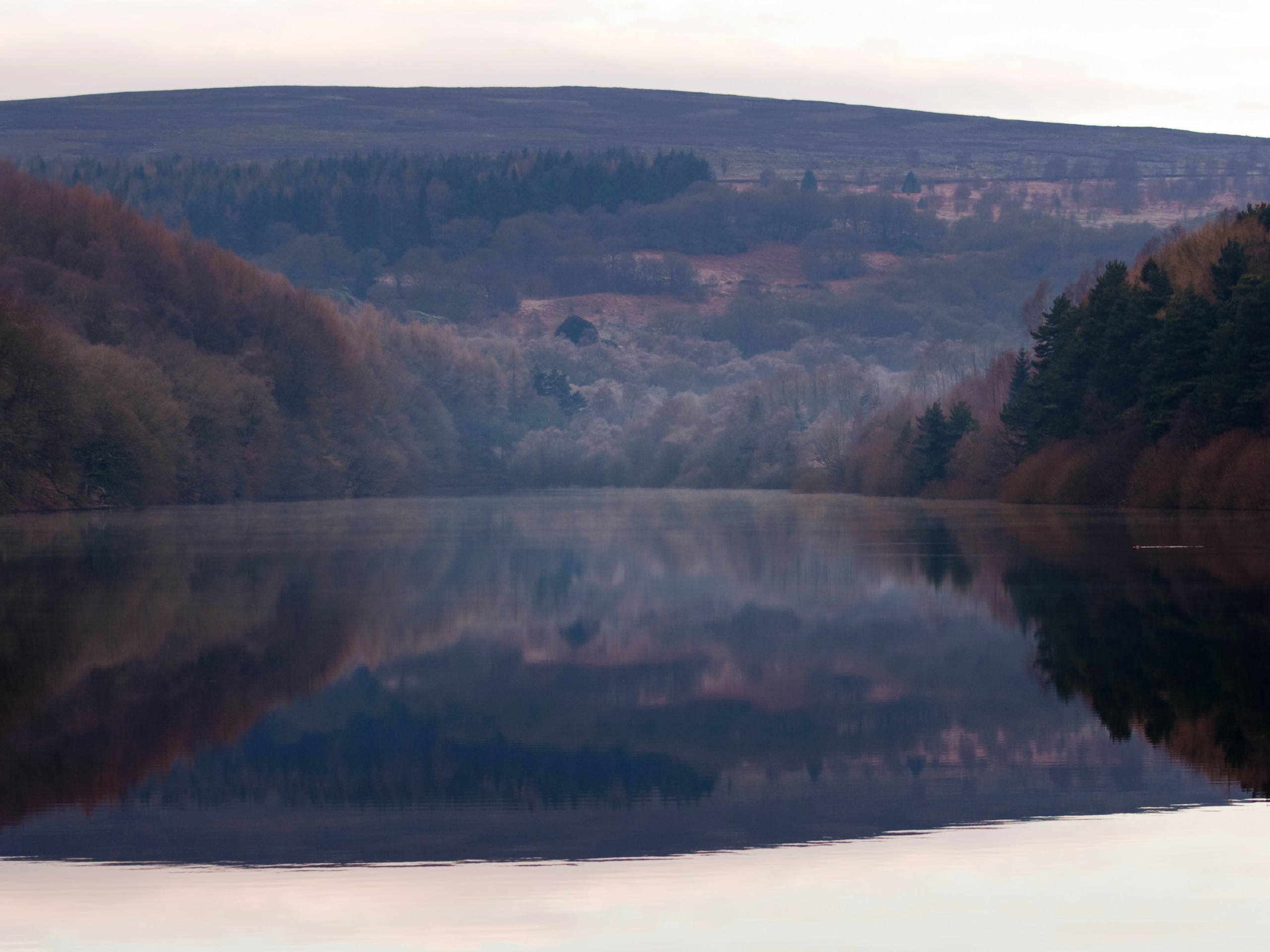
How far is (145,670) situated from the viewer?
12.6 meters

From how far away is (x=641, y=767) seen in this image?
29.1 ft

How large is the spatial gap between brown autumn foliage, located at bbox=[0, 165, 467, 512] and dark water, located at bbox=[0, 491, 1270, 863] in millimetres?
32457

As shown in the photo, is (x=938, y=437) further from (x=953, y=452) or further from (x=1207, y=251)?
(x=1207, y=251)

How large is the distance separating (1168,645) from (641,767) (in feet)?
19.3

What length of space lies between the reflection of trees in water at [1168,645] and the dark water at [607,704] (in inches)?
1.7

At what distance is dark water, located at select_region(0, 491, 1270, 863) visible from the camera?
25.4ft

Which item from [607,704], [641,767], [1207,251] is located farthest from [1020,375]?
[641,767]

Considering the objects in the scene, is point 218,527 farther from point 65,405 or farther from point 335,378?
point 335,378

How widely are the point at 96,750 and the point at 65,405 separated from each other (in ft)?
151

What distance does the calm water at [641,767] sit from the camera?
634 cm

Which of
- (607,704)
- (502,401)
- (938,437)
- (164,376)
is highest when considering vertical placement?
(607,704)

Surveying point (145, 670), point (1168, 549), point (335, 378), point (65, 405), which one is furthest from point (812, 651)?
point (335, 378)

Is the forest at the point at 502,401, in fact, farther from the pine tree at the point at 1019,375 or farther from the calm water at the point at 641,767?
the calm water at the point at 641,767

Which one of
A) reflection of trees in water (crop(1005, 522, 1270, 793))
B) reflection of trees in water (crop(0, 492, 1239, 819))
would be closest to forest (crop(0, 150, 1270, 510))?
reflection of trees in water (crop(1005, 522, 1270, 793))
